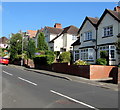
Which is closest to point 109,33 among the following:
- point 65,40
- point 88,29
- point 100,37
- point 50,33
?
point 100,37

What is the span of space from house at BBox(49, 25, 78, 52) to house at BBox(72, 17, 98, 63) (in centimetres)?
1073

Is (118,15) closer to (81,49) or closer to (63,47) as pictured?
(81,49)

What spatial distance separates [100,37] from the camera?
83.0ft

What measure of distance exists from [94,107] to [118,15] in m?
19.3

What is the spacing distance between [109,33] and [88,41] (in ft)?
13.9

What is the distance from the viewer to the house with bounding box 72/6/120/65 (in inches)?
899

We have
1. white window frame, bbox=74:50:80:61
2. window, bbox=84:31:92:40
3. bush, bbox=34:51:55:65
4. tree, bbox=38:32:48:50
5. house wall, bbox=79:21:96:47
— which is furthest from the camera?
tree, bbox=38:32:48:50

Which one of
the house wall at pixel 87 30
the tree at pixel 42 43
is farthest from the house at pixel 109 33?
the tree at pixel 42 43

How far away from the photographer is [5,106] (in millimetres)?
6840

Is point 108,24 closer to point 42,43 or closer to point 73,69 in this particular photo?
point 73,69

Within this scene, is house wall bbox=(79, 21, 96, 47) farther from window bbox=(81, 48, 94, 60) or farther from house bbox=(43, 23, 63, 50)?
house bbox=(43, 23, 63, 50)

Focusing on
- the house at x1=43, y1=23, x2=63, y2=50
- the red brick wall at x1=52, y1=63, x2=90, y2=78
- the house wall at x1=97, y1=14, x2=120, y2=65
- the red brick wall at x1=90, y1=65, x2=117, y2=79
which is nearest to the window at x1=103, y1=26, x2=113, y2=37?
the house wall at x1=97, y1=14, x2=120, y2=65

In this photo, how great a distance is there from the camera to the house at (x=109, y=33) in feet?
74.2

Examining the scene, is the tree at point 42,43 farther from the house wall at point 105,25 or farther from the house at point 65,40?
the house wall at point 105,25
